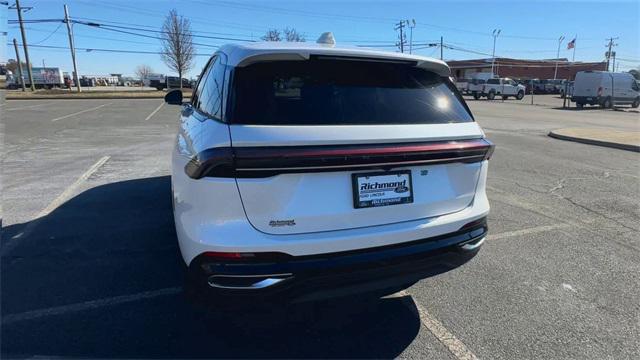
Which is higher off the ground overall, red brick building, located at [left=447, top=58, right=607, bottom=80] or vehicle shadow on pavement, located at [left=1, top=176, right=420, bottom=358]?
red brick building, located at [left=447, top=58, right=607, bottom=80]

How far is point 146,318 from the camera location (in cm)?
289

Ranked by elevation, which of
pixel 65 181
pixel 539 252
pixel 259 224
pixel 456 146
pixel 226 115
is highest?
pixel 226 115

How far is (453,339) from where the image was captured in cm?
274

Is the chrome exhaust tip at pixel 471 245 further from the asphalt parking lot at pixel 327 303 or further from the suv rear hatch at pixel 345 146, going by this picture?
the asphalt parking lot at pixel 327 303

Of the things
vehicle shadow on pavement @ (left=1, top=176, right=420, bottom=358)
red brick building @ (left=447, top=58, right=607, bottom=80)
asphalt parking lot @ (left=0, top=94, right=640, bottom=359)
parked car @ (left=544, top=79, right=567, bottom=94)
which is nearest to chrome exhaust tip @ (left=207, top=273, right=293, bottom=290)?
vehicle shadow on pavement @ (left=1, top=176, right=420, bottom=358)

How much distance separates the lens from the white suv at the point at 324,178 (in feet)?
7.00

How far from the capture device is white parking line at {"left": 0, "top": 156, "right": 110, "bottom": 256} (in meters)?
4.06

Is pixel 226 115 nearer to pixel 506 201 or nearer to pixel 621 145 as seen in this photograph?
pixel 506 201

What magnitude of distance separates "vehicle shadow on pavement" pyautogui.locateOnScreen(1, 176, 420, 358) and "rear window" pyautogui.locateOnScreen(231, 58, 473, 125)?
1269 mm

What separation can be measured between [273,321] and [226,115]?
57.5 inches

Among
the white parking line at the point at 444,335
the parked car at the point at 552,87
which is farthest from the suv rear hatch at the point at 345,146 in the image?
the parked car at the point at 552,87

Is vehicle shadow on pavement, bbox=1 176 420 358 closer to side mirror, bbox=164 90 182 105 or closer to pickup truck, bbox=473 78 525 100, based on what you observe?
side mirror, bbox=164 90 182 105

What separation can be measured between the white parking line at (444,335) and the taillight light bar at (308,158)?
116cm

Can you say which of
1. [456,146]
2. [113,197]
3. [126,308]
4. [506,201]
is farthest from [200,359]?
[506,201]
